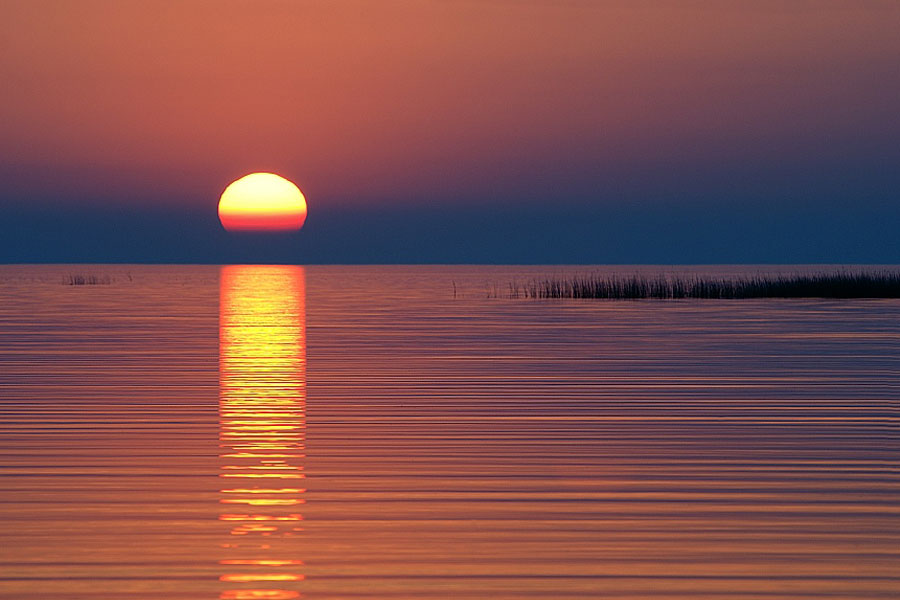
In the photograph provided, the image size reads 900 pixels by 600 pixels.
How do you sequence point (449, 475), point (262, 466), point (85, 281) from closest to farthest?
point (449, 475)
point (262, 466)
point (85, 281)

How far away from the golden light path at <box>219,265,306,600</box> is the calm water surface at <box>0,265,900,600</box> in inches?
1.3

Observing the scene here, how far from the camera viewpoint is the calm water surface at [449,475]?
596 centimetres

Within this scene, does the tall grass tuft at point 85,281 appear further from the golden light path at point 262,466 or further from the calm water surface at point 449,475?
the calm water surface at point 449,475

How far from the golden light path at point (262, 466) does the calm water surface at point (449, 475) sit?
0.11 feet

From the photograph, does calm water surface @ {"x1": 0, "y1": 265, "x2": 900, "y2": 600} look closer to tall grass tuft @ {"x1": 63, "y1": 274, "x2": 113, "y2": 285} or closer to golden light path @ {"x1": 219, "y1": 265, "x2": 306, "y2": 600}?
golden light path @ {"x1": 219, "y1": 265, "x2": 306, "y2": 600}

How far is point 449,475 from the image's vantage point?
866 centimetres

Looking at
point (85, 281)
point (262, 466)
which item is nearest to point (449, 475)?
point (262, 466)

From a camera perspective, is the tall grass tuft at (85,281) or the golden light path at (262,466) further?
the tall grass tuft at (85,281)

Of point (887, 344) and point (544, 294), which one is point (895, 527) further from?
point (544, 294)

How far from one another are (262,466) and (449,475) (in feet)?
5.11

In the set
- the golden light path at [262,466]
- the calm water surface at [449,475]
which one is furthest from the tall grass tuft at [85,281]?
the calm water surface at [449,475]

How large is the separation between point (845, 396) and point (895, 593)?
8810mm

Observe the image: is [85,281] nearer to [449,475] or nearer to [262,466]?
[262,466]

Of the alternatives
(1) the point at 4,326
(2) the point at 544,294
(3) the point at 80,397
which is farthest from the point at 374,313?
(3) the point at 80,397
